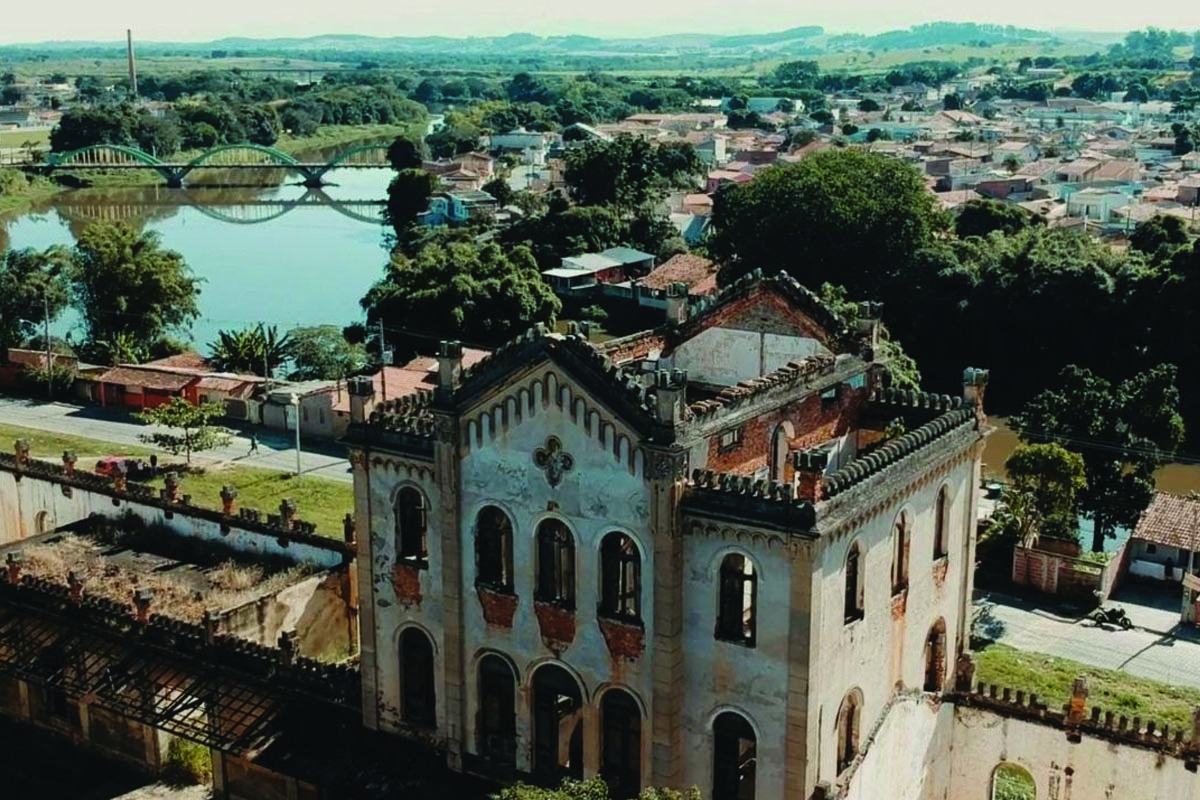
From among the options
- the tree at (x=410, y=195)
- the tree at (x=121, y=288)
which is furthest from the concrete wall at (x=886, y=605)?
the tree at (x=410, y=195)

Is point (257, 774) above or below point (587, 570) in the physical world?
below

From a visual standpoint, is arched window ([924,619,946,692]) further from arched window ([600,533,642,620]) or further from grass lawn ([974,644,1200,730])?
grass lawn ([974,644,1200,730])

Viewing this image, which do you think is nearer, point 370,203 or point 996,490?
point 996,490

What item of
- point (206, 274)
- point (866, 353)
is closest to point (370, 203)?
point (206, 274)

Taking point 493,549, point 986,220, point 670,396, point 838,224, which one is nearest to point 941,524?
point 670,396

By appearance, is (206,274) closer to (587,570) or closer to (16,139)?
(587,570)

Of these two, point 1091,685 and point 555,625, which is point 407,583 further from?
point 1091,685
